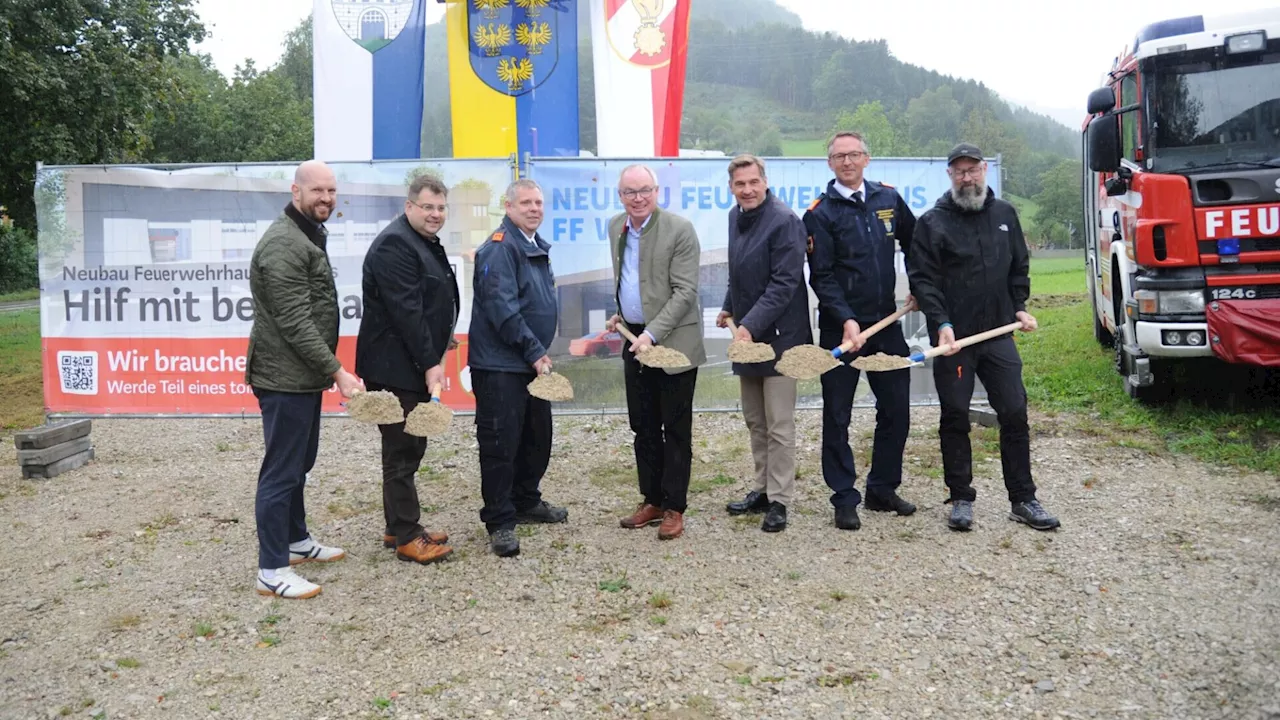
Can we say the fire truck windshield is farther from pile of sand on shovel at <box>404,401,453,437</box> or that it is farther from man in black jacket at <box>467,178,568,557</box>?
pile of sand on shovel at <box>404,401,453,437</box>

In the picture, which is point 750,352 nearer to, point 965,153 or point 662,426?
point 662,426

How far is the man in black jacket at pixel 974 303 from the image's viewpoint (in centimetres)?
520

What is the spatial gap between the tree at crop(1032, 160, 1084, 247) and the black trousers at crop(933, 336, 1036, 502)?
86.9 m

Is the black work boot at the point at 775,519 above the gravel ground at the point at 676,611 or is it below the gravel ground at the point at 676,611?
above

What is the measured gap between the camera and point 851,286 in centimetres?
541

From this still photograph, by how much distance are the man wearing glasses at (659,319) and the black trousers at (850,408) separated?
786mm

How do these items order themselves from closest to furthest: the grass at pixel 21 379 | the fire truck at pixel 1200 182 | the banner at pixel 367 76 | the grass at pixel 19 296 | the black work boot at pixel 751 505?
the black work boot at pixel 751 505, the fire truck at pixel 1200 182, the banner at pixel 367 76, the grass at pixel 21 379, the grass at pixel 19 296

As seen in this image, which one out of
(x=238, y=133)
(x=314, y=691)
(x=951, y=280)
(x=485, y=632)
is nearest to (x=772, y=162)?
(x=951, y=280)

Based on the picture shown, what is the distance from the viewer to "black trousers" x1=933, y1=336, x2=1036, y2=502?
5.23 metres

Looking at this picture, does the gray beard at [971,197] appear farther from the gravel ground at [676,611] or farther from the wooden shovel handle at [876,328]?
the gravel ground at [676,611]

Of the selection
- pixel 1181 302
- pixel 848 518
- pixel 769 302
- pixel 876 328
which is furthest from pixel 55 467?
pixel 1181 302

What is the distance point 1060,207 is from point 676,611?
317ft

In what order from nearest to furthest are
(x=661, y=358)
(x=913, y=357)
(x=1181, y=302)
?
(x=661, y=358) < (x=913, y=357) < (x=1181, y=302)

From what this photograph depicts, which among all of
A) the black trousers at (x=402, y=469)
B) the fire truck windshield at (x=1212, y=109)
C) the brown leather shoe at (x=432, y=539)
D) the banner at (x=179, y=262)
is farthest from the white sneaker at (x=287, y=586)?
the fire truck windshield at (x=1212, y=109)
